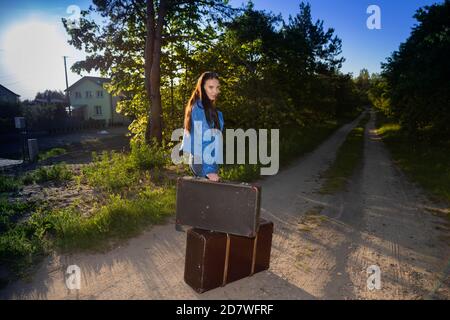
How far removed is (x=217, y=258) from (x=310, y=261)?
159cm

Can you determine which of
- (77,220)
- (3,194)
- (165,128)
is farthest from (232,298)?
(165,128)

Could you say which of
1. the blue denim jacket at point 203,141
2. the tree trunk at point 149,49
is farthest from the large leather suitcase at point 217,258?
the tree trunk at point 149,49

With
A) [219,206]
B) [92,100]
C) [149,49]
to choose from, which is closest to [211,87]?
[219,206]

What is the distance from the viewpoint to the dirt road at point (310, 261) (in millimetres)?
3578

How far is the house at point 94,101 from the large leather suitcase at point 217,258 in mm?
48735

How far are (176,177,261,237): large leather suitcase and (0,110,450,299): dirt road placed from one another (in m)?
0.85

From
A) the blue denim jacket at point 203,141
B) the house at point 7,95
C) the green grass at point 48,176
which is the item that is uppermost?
the house at point 7,95

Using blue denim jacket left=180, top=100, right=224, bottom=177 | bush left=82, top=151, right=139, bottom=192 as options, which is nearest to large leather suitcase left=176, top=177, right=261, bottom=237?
blue denim jacket left=180, top=100, right=224, bottom=177

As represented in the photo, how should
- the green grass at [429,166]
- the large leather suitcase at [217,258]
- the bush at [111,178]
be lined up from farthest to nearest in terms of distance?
the green grass at [429,166]
the bush at [111,178]
the large leather suitcase at [217,258]

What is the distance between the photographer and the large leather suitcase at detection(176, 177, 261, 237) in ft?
10.9

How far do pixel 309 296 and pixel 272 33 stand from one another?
14.2 m

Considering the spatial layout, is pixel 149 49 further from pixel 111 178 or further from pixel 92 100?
pixel 92 100

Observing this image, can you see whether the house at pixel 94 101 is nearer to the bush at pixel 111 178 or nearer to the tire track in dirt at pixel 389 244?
the bush at pixel 111 178

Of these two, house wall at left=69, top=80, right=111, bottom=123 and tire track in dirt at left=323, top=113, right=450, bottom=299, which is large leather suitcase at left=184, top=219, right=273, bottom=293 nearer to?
tire track in dirt at left=323, top=113, right=450, bottom=299
